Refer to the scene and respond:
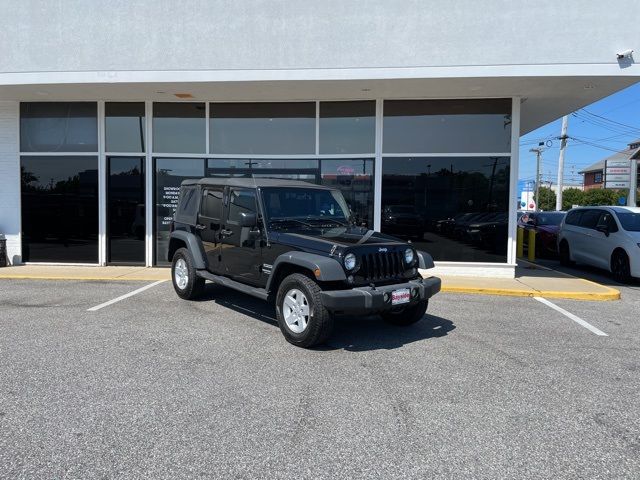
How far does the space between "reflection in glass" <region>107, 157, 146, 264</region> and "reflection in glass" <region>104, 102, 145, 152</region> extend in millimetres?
282

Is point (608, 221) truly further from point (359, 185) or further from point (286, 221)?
point (286, 221)

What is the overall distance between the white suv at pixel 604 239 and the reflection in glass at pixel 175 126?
9616mm

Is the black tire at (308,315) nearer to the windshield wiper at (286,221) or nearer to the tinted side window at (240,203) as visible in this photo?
the windshield wiper at (286,221)

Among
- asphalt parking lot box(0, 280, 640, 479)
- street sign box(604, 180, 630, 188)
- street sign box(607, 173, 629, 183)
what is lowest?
asphalt parking lot box(0, 280, 640, 479)

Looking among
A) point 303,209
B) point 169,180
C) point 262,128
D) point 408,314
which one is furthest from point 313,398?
point 169,180

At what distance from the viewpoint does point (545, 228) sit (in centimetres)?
1680

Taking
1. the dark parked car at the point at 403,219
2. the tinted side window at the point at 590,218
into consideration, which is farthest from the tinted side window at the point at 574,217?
the dark parked car at the point at 403,219

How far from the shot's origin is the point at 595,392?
4.32 meters

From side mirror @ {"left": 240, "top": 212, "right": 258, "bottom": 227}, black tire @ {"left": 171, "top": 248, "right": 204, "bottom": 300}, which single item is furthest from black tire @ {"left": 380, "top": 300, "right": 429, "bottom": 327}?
black tire @ {"left": 171, "top": 248, "right": 204, "bottom": 300}

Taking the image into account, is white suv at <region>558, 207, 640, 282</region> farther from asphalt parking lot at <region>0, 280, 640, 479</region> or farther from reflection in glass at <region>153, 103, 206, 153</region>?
reflection in glass at <region>153, 103, 206, 153</region>

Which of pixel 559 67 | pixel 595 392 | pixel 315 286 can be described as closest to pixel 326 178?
pixel 559 67

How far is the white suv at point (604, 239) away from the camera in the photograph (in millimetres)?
10492

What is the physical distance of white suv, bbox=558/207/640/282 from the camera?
10.5 metres

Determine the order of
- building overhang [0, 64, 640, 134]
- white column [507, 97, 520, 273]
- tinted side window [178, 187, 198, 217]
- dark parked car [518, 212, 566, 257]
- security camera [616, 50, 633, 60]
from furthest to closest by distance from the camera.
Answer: dark parked car [518, 212, 566, 257] < white column [507, 97, 520, 273] < building overhang [0, 64, 640, 134] < security camera [616, 50, 633, 60] < tinted side window [178, 187, 198, 217]
